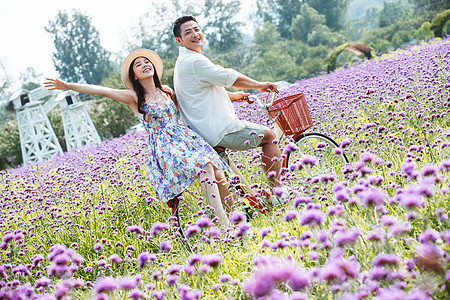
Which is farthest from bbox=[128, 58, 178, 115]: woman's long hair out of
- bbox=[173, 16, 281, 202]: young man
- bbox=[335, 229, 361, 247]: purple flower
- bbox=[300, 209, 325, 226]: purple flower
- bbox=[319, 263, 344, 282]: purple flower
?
bbox=[319, 263, 344, 282]: purple flower

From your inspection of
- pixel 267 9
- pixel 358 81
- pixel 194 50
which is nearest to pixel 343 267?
pixel 194 50

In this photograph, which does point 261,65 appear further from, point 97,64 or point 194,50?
point 97,64

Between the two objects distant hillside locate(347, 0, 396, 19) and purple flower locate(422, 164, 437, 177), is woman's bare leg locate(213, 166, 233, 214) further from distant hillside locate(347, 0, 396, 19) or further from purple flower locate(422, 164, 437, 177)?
distant hillside locate(347, 0, 396, 19)

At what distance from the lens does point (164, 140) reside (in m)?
3.50

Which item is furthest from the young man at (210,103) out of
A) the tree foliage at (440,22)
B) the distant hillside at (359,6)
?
the distant hillside at (359,6)

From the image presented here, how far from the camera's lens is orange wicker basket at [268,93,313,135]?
11.3 feet

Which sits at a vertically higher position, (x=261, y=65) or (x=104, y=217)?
(x=261, y=65)

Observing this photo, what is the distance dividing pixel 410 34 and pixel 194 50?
3838cm

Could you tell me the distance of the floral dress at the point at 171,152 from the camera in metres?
3.35

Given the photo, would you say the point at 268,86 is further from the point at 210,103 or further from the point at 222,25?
the point at 222,25

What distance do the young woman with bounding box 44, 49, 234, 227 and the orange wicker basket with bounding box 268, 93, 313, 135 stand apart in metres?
0.66

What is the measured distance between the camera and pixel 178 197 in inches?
135

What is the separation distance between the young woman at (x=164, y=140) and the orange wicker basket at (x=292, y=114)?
0.66 meters

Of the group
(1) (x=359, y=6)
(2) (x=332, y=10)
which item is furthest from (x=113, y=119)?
(1) (x=359, y=6)
